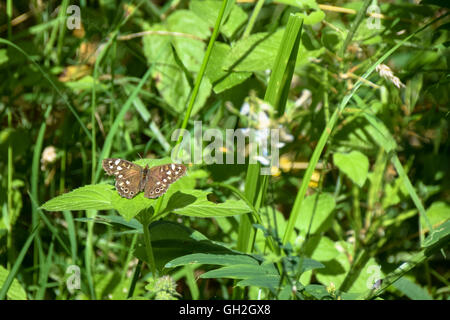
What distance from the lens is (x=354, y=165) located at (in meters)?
1.78

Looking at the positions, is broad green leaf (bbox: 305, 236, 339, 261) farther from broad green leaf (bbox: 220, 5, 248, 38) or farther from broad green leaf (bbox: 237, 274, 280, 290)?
broad green leaf (bbox: 220, 5, 248, 38)

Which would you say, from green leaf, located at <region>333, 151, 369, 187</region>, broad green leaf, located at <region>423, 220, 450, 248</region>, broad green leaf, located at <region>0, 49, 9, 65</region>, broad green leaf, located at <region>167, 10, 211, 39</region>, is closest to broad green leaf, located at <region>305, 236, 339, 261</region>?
green leaf, located at <region>333, 151, 369, 187</region>

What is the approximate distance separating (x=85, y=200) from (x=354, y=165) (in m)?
0.98

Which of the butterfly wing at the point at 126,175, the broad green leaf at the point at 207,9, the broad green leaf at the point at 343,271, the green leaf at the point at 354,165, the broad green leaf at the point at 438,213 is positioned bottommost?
the broad green leaf at the point at 343,271

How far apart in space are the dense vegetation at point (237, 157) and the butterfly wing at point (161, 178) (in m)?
0.03

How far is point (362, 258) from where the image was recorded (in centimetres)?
167

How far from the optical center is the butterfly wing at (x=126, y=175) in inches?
47.0

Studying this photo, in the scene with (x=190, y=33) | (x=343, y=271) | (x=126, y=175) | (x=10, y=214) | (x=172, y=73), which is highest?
(x=190, y=33)

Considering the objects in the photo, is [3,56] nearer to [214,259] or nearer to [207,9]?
[207,9]

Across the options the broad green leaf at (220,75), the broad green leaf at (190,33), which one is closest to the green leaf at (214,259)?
the broad green leaf at (220,75)

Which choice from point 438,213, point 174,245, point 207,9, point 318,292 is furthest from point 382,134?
point 207,9

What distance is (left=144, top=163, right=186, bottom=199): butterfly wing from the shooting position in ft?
3.89

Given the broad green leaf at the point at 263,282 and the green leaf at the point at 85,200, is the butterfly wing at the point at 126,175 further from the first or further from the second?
the broad green leaf at the point at 263,282
